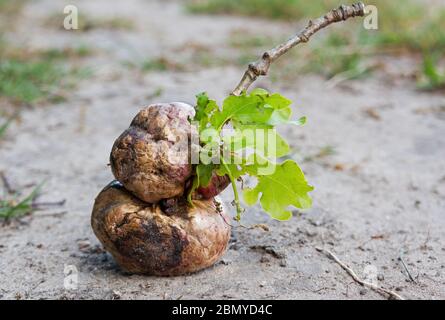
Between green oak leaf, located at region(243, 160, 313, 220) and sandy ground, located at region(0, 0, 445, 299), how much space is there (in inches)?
10.4

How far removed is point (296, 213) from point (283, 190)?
781mm

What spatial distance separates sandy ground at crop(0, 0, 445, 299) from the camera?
2.18 meters

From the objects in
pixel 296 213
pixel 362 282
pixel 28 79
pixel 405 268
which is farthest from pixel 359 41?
pixel 362 282

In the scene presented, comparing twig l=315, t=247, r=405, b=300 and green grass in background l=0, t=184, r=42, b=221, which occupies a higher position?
green grass in background l=0, t=184, r=42, b=221

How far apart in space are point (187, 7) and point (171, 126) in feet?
19.8

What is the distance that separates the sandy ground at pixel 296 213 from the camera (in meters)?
2.18

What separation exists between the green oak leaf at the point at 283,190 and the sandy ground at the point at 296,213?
263 millimetres

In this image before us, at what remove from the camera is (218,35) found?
6.70 metres

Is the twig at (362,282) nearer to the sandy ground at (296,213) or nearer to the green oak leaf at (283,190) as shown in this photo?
the sandy ground at (296,213)

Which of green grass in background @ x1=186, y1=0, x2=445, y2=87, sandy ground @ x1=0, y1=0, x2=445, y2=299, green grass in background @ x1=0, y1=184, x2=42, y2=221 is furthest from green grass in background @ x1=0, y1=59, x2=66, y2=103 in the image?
green grass in background @ x1=0, y1=184, x2=42, y2=221

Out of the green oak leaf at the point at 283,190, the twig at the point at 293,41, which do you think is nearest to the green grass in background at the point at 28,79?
the twig at the point at 293,41

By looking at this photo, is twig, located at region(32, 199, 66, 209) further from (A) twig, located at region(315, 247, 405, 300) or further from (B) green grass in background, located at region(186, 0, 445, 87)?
(B) green grass in background, located at region(186, 0, 445, 87)

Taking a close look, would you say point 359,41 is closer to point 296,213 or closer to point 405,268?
point 296,213
